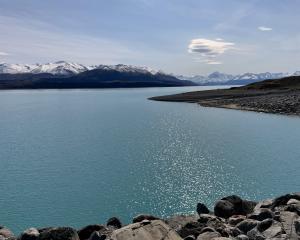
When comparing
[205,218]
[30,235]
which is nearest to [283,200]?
[205,218]

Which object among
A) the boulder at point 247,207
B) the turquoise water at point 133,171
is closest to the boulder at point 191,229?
the boulder at point 247,207

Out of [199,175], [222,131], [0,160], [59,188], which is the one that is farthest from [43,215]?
[222,131]

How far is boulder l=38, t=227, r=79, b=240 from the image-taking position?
17.8m

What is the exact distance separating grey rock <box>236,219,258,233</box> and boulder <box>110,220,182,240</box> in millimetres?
4428

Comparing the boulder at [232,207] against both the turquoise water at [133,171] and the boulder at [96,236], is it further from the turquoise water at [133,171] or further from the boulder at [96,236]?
the boulder at [96,236]

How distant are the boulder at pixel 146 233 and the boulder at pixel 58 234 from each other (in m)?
2.79

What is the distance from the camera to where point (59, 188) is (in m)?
33.1

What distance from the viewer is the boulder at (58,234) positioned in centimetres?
1783

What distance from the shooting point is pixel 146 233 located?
16078mm

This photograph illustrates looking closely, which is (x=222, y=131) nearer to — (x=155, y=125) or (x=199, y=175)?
(x=155, y=125)

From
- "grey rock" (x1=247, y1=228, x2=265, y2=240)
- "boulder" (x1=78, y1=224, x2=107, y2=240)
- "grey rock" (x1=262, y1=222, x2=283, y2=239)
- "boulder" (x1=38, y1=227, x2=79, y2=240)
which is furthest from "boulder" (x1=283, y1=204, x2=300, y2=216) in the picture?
"boulder" (x1=38, y1=227, x2=79, y2=240)

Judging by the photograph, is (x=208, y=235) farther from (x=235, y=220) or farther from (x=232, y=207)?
(x=232, y=207)

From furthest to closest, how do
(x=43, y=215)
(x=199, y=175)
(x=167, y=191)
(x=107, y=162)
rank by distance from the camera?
(x=107, y=162)
(x=199, y=175)
(x=167, y=191)
(x=43, y=215)

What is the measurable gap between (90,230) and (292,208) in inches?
455
